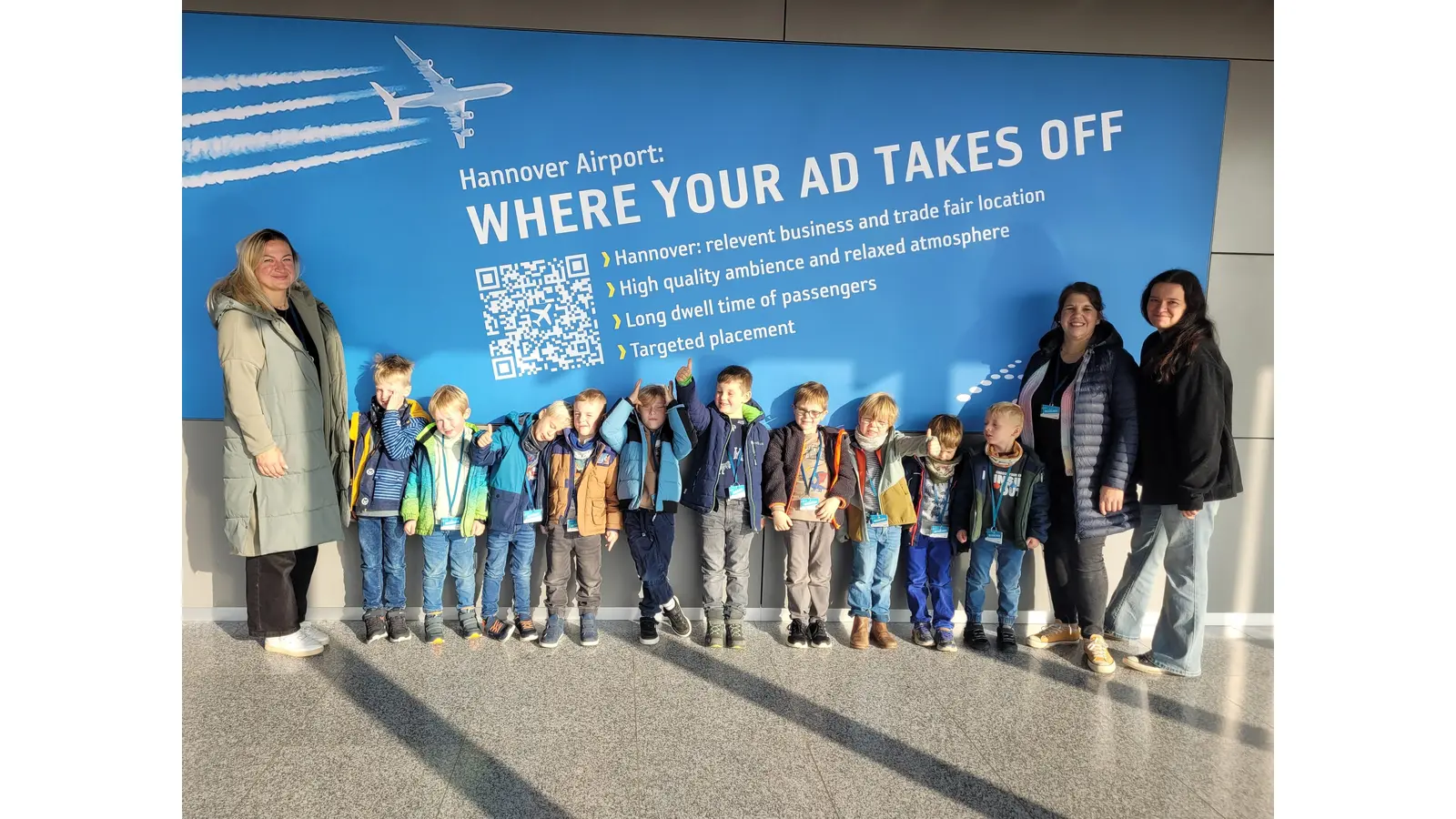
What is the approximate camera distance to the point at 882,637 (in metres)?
3.82

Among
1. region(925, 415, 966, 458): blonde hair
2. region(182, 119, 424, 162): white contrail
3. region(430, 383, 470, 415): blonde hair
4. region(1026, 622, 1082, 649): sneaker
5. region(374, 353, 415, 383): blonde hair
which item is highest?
region(182, 119, 424, 162): white contrail

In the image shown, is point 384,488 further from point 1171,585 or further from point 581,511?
point 1171,585

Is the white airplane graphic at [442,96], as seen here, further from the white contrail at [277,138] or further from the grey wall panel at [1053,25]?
the grey wall panel at [1053,25]

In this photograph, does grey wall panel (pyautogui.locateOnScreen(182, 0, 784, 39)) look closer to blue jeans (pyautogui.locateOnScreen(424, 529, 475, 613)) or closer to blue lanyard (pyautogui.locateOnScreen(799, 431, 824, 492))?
blue lanyard (pyautogui.locateOnScreen(799, 431, 824, 492))

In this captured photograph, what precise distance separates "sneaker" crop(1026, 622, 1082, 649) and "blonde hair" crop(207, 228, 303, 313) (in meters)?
3.73

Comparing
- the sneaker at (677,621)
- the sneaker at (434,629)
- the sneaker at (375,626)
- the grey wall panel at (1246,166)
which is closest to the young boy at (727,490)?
the sneaker at (677,621)

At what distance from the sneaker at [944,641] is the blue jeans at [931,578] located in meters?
0.03

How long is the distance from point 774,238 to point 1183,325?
1.82m

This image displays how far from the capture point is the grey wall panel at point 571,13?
3.63 m

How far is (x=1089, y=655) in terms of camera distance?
3.66 m

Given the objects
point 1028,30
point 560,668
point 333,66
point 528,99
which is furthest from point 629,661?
point 1028,30

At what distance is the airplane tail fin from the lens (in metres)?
3.68

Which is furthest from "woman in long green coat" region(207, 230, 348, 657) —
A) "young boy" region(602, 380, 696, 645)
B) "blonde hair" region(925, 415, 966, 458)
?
"blonde hair" region(925, 415, 966, 458)

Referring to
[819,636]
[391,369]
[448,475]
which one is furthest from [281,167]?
[819,636]
